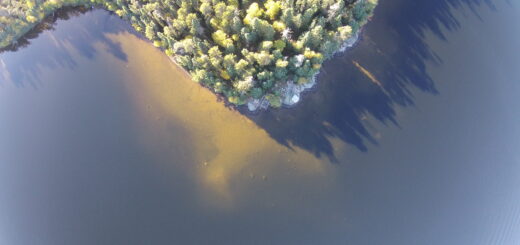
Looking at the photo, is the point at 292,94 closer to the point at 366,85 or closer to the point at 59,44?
the point at 366,85

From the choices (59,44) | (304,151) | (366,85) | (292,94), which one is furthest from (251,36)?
(59,44)

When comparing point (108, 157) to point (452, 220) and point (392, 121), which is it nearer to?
point (392, 121)

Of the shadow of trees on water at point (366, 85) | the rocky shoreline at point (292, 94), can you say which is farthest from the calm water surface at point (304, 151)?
the rocky shoreline at point (292, 94)

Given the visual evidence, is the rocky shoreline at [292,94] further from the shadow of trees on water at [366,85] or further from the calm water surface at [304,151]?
the calm water surface at [304,151]

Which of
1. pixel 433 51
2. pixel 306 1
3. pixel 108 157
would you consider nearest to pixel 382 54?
pixel 433 51

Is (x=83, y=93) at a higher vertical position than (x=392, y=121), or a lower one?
higher
